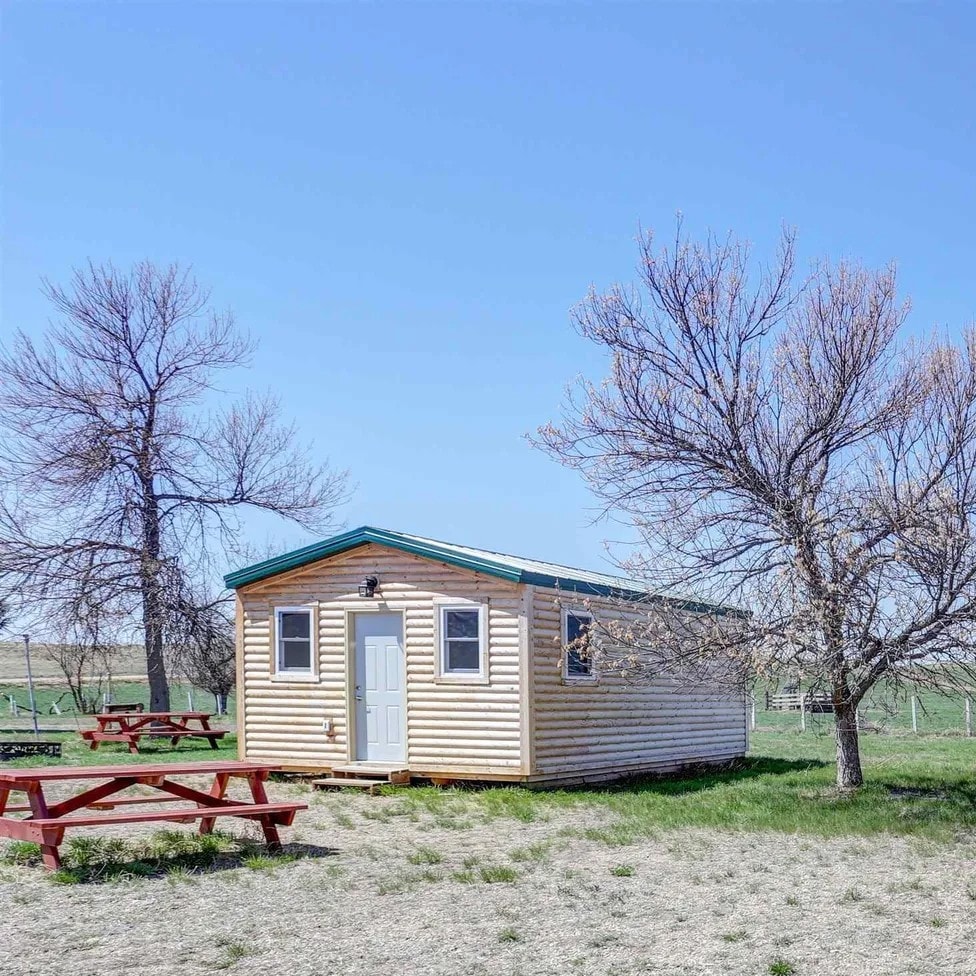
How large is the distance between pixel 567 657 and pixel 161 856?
7.05m

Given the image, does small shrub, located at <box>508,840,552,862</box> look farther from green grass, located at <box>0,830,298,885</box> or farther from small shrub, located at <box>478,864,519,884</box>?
green grass, located at <box>0,830,298,885</box>

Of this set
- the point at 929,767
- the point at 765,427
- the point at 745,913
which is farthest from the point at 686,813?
the point at 929,767

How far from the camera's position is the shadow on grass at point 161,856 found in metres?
8.62

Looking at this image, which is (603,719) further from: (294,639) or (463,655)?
(294,639)

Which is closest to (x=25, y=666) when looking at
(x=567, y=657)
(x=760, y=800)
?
(x=567, y=657)

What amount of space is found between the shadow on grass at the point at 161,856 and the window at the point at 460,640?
500 cm

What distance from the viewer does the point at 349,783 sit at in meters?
15.2

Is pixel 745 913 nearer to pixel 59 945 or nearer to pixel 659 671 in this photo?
pixel 59 945

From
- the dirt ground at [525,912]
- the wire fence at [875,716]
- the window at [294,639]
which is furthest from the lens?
the window at [294,639]

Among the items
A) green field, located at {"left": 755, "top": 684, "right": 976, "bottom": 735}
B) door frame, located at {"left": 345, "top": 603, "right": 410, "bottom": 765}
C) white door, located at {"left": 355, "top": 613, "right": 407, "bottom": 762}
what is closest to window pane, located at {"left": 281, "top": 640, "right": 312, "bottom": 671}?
door frame, located at {"left": 345, "top": 603, "right": 410, "bottom": 765}

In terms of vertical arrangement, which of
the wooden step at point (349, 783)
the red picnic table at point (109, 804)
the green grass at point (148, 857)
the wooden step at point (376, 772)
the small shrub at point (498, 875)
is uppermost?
the red picnic table at point (109, 804)

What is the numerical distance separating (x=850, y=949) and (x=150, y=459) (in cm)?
2181

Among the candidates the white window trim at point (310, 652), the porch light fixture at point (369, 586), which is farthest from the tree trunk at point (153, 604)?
the porch light fixture at point (369, 586)

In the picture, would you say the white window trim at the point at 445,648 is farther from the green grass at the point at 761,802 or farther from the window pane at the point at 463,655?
the green grass at the point at 761,802
